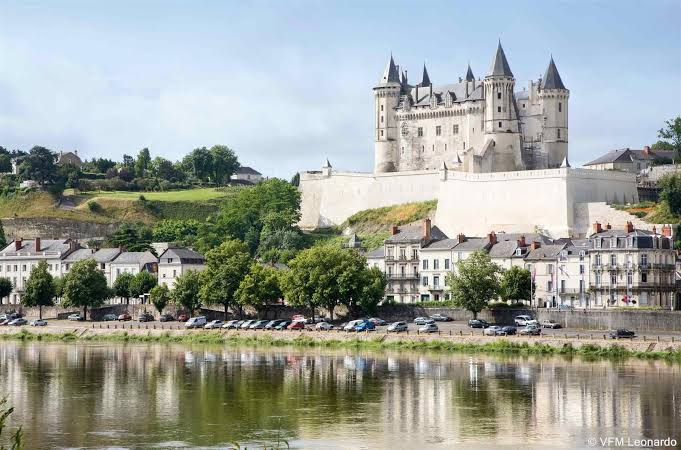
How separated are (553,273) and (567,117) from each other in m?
35.0

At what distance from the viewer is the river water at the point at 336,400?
41.8 m

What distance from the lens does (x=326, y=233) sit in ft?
394

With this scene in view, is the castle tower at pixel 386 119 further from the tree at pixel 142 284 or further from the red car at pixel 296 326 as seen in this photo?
the red car at pixel 296 326

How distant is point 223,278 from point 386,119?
1641 inches

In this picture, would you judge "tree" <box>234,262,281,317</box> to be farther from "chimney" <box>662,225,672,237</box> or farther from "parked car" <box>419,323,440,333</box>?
"chimney" <box>662,225,672,237</box>

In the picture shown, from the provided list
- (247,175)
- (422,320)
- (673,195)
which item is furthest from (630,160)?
(247,175)

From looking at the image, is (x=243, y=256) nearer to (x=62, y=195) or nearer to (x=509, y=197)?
(x=509, y=197)

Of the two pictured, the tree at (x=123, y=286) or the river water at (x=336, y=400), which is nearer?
the river water at (x=336, y=400)

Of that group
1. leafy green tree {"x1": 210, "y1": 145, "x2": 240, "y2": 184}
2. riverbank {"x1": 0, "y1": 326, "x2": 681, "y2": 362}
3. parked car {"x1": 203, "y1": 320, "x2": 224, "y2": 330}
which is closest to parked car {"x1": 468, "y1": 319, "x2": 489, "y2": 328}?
riverbank {"x1": 0, "y1": 326, "x2": 681, "y2": 362}

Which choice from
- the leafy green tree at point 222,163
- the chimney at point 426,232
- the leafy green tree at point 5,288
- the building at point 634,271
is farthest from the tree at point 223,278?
the leafy green tree at point 222,163

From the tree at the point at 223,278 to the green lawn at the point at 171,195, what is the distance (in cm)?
5123

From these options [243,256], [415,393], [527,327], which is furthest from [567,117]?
[415,393]

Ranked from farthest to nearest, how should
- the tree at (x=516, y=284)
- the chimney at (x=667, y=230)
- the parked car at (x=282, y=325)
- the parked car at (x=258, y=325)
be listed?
the chimney at (x=667, y=230)
the tree at (x=516, y=284)
the parked car at (x=258, y=325)
the parked car at (x=282, y=325)

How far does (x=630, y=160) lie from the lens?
114 metres
